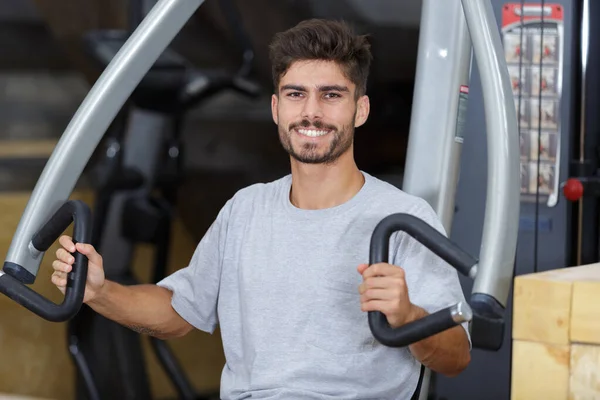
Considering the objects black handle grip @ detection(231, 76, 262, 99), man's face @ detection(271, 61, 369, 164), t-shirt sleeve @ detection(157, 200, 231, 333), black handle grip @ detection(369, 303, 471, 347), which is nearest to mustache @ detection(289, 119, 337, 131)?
man's face @ detection(271, 61, 369, 164)

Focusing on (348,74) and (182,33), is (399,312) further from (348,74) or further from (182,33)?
A: (182,33)

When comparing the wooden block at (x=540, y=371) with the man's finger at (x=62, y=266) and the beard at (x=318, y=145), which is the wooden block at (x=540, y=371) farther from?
the man's finger at (x=62, y=266)

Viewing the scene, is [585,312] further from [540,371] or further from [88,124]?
[88,124]

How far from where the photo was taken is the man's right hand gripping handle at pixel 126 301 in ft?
4.73

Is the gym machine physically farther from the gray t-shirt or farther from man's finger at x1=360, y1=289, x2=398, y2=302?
man's finger at x1=360, y1=289, x2=398, y2=302

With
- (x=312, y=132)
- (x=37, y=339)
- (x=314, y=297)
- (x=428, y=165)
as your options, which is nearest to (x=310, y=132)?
(x=312, y=132)

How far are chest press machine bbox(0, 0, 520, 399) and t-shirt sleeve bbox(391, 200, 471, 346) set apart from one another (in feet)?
0.51

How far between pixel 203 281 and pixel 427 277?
0.40m

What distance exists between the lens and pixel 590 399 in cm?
136

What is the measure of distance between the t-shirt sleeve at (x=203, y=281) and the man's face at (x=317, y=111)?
0.69ft

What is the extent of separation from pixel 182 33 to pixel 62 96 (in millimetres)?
312

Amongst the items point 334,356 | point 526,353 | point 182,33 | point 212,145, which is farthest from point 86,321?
point 526,353

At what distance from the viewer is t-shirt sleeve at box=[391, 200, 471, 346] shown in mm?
1405

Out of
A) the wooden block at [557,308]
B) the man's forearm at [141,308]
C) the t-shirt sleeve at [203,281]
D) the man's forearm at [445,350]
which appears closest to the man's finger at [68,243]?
the man's forearm at [141,308]
